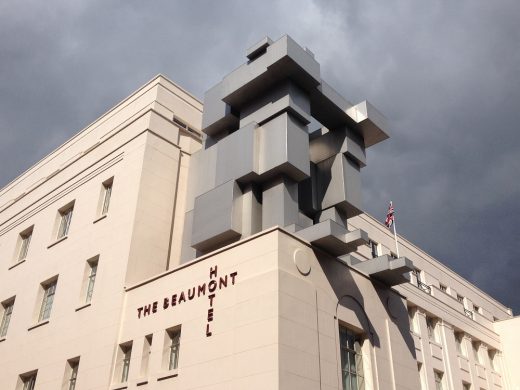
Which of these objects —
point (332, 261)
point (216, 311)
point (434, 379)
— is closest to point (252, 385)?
point (216, 311)

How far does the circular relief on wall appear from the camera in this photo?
20891 mm

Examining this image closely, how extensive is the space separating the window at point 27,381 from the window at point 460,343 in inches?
1220

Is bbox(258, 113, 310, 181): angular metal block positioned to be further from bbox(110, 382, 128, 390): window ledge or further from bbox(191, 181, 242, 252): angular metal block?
bbox(110, 382, 128, 390): window ledge

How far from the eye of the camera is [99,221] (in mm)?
28562

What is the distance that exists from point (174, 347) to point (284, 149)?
9584 millimetres

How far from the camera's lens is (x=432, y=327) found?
4234cm

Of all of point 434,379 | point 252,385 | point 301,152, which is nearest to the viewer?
point 252,385

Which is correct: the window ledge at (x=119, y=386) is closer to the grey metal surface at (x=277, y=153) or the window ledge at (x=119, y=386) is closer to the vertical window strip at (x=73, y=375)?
the vertical window strip at (x=73, y=375)

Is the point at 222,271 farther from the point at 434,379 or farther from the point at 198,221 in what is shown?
the point at 434,379

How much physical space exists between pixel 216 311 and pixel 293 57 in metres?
12.3

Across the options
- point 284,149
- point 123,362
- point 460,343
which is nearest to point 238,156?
point 284,149

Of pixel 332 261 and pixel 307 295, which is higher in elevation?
pixel 332 261

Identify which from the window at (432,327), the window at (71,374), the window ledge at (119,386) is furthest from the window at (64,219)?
the window at (432,327)

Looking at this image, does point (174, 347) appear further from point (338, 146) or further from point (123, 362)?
point (338, 146)
